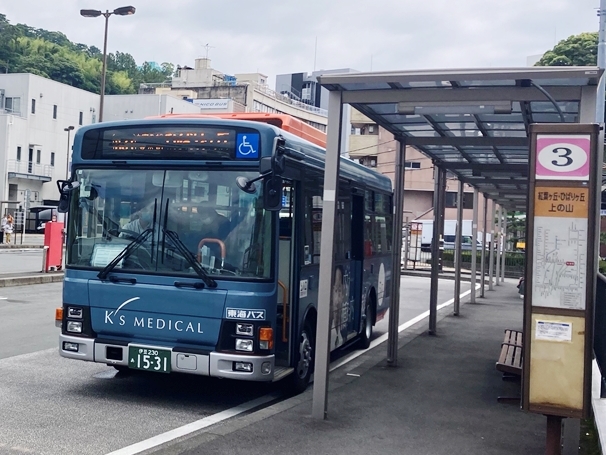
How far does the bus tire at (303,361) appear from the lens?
8859 mm

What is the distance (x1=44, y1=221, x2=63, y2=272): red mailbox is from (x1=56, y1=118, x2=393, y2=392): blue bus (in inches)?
598

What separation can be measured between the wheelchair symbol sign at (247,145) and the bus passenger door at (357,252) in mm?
3678

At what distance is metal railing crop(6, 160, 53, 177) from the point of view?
60.4 meters

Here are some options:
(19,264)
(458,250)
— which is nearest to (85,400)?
(458,250)

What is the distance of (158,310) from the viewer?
26.2 feet

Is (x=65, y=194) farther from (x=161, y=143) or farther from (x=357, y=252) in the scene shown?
(x=357, y=252)

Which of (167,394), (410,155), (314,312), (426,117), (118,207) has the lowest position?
(167,394)

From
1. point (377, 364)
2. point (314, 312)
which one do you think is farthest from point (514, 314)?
point (314, 312)

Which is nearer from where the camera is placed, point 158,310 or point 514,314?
point 158,310

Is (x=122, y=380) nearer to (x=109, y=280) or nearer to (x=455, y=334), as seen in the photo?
(x=109, y=280)

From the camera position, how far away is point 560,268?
587 cm

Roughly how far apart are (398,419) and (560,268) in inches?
102

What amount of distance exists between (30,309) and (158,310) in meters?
8.64

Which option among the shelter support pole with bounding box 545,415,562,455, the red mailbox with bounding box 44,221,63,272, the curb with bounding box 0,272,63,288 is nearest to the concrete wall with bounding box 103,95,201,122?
the red mailbox with bounding box 44,221,63,272
